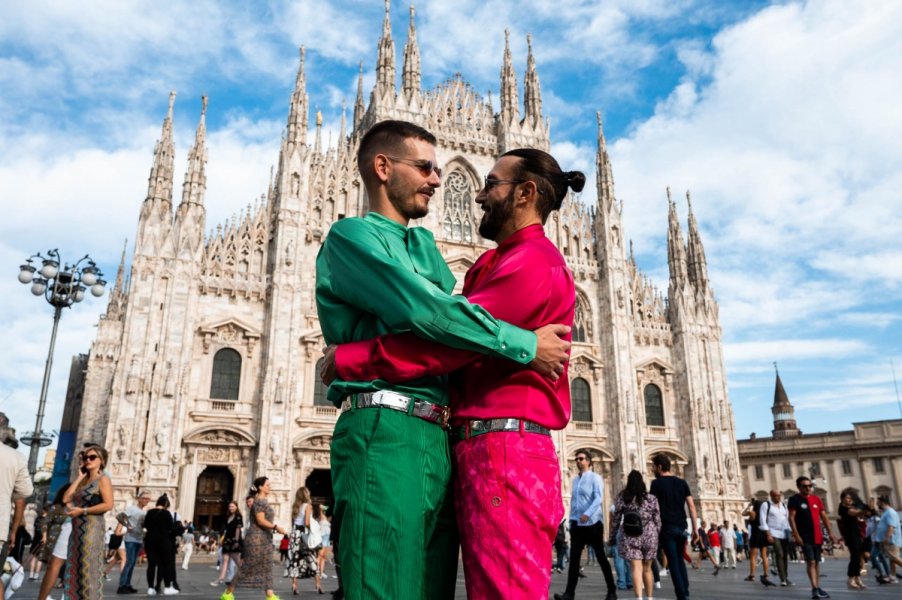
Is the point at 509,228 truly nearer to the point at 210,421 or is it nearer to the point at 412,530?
the point at 412,530

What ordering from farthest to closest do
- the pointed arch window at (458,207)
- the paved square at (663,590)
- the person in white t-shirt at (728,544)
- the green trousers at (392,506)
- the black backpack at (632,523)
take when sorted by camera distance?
the pointed arch window at (458,207)
the person in white t-shirt at (728,544)
the paved square at (663,590)
the black backpack at (632,523)
the green trousers at (392,506)

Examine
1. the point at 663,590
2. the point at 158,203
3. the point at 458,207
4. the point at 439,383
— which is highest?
the point at 458,207

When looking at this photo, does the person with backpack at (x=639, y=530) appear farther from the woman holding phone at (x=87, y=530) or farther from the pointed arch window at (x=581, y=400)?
the pointed arch window at (x=581, y=400)

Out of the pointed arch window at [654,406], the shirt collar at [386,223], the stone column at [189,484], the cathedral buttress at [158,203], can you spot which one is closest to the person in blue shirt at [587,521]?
the shirt collar at [386,223]

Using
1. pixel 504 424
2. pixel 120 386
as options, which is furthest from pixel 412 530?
pixel 120 386

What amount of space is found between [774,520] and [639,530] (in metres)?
5.49

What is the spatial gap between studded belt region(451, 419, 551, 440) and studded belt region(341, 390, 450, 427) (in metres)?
0.09

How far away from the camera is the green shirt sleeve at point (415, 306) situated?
2.03m

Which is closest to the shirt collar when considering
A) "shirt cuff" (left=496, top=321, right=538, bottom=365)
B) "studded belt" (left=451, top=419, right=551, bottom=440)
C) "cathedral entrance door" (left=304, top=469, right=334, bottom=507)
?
"shirt cuff" (left=496, top=321, right=538, bottom=365)

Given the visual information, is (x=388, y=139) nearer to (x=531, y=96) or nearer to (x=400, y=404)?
(x=400, y=404)

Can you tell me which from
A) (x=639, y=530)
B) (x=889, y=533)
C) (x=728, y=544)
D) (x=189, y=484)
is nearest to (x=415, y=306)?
(x=639, y=530)

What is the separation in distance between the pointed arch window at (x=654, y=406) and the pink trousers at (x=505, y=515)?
27.5 metres

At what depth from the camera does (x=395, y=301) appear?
208cm

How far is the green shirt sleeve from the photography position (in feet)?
6.66
